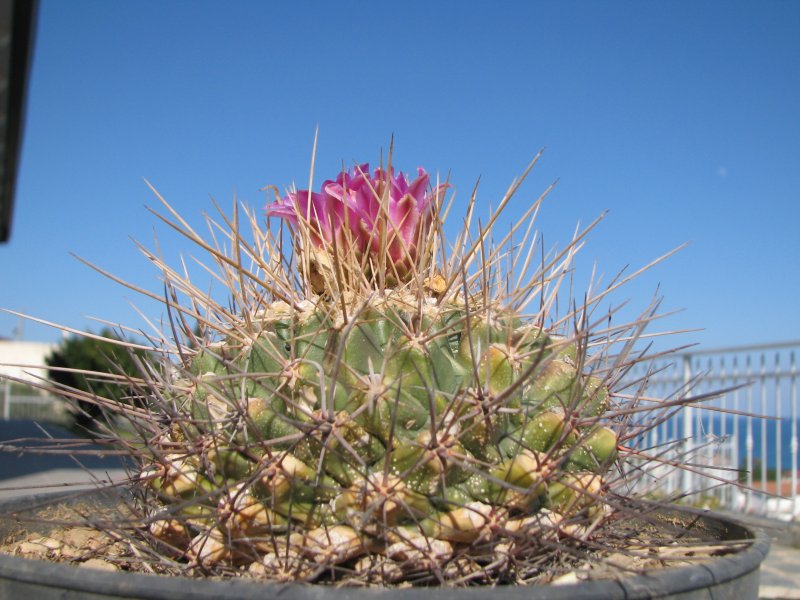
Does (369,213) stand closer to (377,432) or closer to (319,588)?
(377,432)

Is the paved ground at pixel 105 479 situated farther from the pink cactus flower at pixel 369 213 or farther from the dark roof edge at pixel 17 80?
the dark roof edge at pixel 17 80

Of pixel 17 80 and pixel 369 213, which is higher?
pixel 17 80

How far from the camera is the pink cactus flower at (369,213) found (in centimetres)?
118

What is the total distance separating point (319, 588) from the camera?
2.34 feet

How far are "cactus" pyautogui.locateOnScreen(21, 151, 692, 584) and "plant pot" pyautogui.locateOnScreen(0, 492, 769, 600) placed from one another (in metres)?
0.15

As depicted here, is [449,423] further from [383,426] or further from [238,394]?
[238,394]

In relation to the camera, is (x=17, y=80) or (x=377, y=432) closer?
(x=377, y=432)

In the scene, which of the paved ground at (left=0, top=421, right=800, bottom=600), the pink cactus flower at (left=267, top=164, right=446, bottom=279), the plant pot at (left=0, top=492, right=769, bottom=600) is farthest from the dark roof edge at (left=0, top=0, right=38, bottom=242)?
the plant pot at (left=0, top=492, right=769, bottom=600)

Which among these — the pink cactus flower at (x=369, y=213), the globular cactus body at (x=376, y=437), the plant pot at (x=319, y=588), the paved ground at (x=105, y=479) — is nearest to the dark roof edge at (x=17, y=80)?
the paved ground at (x=105, y=479)

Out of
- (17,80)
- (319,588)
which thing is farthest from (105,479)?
(17,80)

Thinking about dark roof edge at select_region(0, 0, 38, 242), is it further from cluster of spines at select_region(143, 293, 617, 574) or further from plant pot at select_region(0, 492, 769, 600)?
plant pot at select_region(0, 492, 769, 600)

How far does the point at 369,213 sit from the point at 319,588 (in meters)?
0.66

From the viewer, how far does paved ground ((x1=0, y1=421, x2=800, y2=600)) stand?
2.29 meters

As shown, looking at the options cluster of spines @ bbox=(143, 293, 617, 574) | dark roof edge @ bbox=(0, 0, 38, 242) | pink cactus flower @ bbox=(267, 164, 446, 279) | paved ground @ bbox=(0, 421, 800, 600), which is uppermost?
dark roof edge @ bbox=(0, 0, 38, 242)
